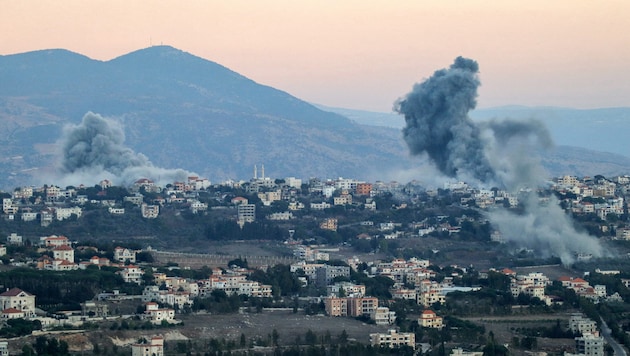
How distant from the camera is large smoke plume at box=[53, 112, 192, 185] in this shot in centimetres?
12256

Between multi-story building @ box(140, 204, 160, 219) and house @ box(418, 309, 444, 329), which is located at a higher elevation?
multi-story building @ box(140, 204, 160, 219)

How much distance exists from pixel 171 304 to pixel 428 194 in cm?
4641

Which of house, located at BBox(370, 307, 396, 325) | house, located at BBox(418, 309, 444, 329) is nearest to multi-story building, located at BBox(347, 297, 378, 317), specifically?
house, located at BBox(370, 307, 396, 325)

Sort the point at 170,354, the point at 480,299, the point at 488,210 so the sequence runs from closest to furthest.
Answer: the point at 170,354 < the point at 480,299 < the point at 488,210

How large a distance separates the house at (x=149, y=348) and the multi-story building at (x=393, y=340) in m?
7.30

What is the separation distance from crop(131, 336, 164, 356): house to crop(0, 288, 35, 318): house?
6.05 meters

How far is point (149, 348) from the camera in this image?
2245 inches

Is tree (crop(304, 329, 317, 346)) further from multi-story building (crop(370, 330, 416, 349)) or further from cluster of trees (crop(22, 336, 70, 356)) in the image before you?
cluster of trees (crop(22, 336, 70, 356))

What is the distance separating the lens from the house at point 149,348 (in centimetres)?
5672

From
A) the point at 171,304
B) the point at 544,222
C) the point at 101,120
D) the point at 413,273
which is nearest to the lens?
the point at 171,304

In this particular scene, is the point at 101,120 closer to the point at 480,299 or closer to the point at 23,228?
the point at 23,228

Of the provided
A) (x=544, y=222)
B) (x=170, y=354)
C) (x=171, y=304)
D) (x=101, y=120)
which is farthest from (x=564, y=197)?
(x=170, y=354)

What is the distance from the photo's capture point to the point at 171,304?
2645 inches

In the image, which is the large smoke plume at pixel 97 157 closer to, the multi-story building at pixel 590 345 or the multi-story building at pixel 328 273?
the multi-story building at pixel 328 273
